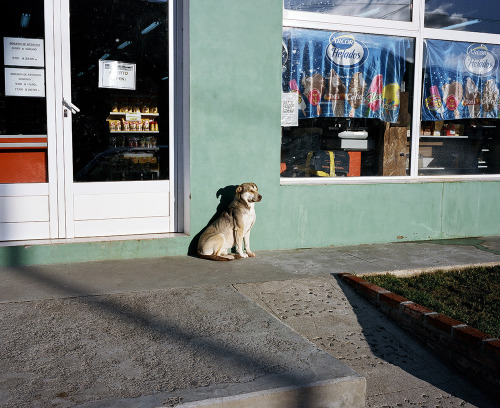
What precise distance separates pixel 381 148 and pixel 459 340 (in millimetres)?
3478

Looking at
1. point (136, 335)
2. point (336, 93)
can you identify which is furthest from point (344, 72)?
point (136, 335)

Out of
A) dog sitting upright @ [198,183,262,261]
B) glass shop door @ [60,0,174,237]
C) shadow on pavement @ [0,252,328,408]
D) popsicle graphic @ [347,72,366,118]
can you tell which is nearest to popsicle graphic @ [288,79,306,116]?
popsicle graphic @ [347,72,366,118]

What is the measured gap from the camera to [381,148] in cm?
684

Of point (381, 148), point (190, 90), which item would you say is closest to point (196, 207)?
point (190, 90)

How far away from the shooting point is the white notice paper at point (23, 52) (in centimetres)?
Result: 516

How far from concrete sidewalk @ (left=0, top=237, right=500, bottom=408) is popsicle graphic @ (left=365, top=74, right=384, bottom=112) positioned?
7.11 feet

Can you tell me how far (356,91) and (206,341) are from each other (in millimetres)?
4055

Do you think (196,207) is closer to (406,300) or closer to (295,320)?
(295,320)

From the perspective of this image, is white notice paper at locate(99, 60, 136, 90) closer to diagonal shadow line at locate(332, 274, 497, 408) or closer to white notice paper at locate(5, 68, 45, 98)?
white notice paper at locate(5, 68, 45, 98)

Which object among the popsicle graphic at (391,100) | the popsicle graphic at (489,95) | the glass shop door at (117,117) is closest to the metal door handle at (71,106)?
the glass shop door at (117,117)

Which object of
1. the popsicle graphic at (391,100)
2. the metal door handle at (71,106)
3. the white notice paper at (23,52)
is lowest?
the metal door handle at (71,106)

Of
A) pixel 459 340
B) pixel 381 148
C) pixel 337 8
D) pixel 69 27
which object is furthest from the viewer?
pixel 381 148

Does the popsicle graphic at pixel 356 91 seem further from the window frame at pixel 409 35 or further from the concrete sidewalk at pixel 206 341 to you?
the concrete sidewalk at pixel 206 341

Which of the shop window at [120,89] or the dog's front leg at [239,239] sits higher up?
the shop window at [120,89]
